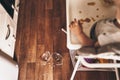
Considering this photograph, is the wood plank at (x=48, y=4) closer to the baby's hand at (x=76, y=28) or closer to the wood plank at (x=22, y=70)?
the wood plank at (x=22, y=70)

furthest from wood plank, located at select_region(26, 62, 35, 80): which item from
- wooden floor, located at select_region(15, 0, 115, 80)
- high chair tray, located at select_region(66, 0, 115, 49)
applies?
high chair tray, located at select_region(66, 0, 115, 49)

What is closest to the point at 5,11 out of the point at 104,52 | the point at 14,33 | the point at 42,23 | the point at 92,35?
the point at 14,33

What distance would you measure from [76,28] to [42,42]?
0.68 meters

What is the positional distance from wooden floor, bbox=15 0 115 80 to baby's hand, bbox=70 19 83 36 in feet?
1.82

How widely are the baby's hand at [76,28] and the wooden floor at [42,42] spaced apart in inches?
21.8

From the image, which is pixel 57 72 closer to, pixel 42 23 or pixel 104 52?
pixel 42 23

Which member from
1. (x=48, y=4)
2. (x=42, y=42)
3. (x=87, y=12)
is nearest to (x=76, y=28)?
(x=87, y=12)

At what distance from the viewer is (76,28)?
1.05 metres

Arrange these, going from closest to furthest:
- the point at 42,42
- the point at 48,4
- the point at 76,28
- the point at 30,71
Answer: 1. the point at 76,28
2. the point at 30,71
3. the point at 42,42
4. the point at 48,4

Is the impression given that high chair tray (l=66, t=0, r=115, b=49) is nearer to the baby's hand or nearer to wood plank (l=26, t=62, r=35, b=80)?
the baby's hand

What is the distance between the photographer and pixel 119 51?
2.73ft

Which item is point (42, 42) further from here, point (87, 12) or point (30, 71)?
point (87, 12)

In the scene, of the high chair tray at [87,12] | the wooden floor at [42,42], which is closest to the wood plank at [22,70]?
the wooden floor at [42,42]

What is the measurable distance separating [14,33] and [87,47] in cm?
85
